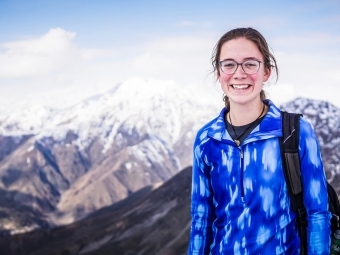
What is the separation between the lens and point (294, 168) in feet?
15.4

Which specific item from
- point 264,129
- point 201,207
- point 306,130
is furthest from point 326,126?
point 306,130

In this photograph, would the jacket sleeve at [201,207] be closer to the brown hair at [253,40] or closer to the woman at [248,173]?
the woman at [248,173]

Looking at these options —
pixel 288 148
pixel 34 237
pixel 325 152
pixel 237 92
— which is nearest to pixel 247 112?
pixel 237 92

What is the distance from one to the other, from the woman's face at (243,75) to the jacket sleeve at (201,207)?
804 mm

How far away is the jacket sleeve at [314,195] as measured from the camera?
4660 mm

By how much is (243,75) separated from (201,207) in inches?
73.2

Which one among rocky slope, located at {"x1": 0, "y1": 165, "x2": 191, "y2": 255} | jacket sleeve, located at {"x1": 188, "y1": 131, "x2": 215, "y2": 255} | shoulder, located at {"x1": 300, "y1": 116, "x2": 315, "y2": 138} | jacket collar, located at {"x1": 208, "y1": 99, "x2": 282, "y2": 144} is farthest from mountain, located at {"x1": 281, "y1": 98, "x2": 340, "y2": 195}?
shoulder, located at {"x1": 300, "y1": 116, "x2": 315, "y2": 138}

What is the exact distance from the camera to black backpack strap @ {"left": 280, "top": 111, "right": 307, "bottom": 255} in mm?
4703

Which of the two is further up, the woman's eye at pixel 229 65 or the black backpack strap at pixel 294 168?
the woman's eye at pixel 229 65

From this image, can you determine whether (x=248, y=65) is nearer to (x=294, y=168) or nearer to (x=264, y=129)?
(x=264, y=129)

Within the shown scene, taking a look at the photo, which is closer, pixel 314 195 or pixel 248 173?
pixel 314 195

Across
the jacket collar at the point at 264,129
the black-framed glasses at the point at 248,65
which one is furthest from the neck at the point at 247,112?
the black-framed glasses at the point at 248,65

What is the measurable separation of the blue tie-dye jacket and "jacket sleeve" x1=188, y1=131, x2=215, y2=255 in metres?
0.10

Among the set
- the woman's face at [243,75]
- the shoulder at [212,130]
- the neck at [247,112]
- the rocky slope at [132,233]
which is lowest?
the rocky slope at [132,233]
